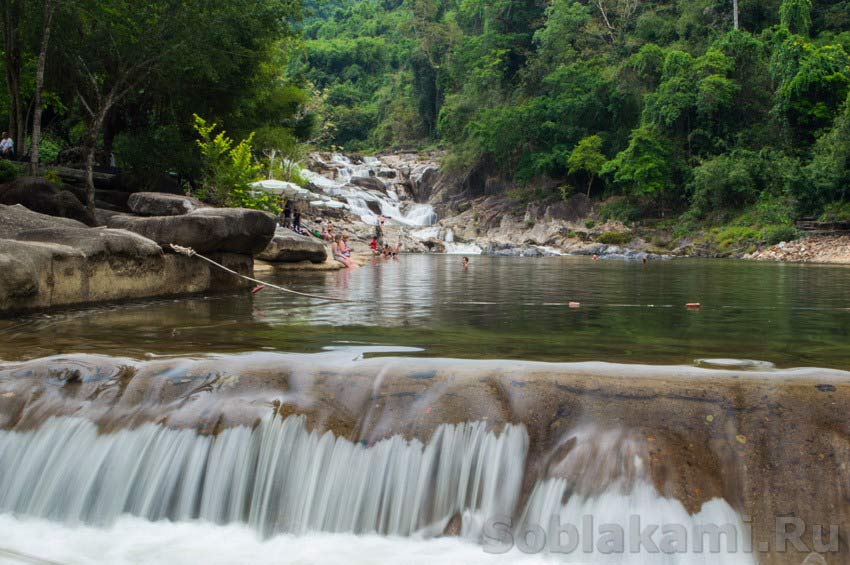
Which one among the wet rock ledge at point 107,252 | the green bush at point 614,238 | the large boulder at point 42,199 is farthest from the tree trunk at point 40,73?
the green bush at point 614,238

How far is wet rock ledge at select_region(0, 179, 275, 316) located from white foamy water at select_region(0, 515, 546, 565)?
4.36m

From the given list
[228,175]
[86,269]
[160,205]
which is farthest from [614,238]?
[86,269]

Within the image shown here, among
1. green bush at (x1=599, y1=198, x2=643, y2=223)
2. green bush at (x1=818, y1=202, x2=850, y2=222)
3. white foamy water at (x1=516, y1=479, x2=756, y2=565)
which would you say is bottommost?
white foamy water at (x1=516, y1=479, x2=756, y2=565)

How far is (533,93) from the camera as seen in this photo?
61.8 m

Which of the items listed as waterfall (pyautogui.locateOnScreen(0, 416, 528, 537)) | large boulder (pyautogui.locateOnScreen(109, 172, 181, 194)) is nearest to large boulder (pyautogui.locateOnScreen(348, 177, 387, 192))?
large boulder (pyautogui.locateOnScreen(109, 172, 181, 194))

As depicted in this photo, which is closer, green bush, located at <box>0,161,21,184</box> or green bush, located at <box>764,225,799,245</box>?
green bush, located at <box>0,161,21,184</box>

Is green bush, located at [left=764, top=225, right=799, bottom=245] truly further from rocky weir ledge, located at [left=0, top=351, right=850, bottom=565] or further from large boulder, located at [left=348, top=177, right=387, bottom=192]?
rocky weir ledge, located at [left=0, top=351, right=850, bottom=565]

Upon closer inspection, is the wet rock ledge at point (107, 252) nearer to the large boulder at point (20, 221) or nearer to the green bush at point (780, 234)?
the large boulder at point (20, 221)

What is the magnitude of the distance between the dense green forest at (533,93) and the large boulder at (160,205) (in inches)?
108

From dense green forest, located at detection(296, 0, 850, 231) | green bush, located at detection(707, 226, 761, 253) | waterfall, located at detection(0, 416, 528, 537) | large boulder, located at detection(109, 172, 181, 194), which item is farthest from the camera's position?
dense green forest, located at detection(296, 0, 850, 231)

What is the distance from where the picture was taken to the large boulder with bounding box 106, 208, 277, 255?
11.2m

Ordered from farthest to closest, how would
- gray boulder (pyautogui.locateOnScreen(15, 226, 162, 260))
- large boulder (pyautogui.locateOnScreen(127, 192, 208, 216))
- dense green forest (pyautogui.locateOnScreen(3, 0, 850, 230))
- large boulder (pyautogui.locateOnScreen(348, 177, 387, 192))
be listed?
large boulder (pyautogui.locateOnScreen(348, 177, 387, 192)), dense green forest (pyautogui.locateOnScreen(3, 0, 850, 230)), large boulder (pyautogui.locateOnScreen(127, 192, 208, 216)), gray boulder (pyautogui.locateOnScreen(15, 226, 162, 260))

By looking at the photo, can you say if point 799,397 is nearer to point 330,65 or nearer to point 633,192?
point 633,192

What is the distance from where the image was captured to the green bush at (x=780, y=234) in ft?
118
